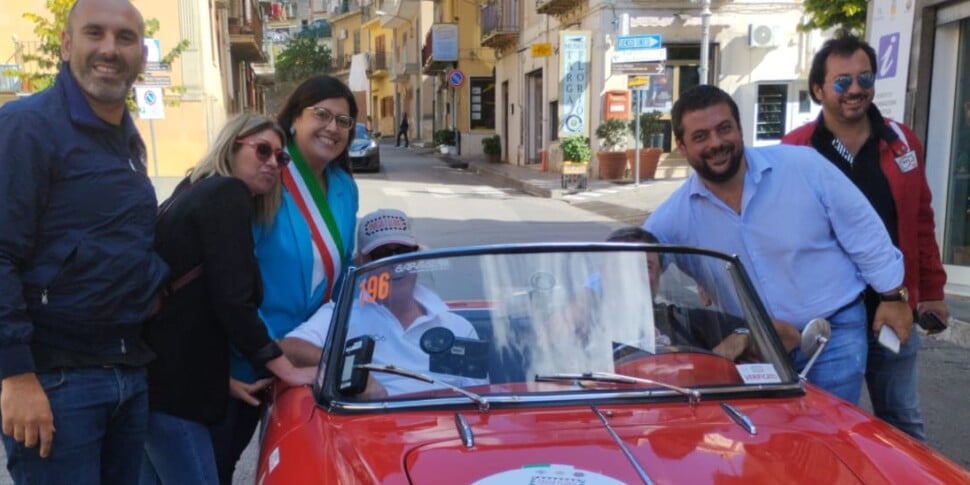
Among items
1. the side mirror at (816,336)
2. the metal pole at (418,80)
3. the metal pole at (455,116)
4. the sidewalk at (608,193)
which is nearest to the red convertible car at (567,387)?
the side mirror at (816,336)

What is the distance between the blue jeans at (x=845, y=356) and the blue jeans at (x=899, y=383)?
0.64 feet

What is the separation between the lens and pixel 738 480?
1899 mm

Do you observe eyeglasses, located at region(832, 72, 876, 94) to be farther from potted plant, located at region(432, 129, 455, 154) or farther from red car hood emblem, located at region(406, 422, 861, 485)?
potted plant, located at region(432, 129, 455, 154)

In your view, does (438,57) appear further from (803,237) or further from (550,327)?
(550,327)

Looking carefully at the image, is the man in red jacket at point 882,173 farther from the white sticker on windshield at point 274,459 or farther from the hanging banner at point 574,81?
the hanging banner at point 574,81

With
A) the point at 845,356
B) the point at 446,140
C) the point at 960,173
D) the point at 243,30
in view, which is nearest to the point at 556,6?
the point at 446,140

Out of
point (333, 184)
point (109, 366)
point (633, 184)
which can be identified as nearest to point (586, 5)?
point (633, 184)

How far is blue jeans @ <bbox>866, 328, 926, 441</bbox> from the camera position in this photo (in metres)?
3.05

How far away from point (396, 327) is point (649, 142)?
1739cm

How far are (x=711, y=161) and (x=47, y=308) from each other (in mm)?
2125

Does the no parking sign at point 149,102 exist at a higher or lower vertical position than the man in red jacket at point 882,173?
higher

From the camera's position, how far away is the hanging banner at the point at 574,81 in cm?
1973

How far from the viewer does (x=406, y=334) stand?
8.39 feet

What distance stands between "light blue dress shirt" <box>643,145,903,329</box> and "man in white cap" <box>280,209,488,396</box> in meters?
1.08
